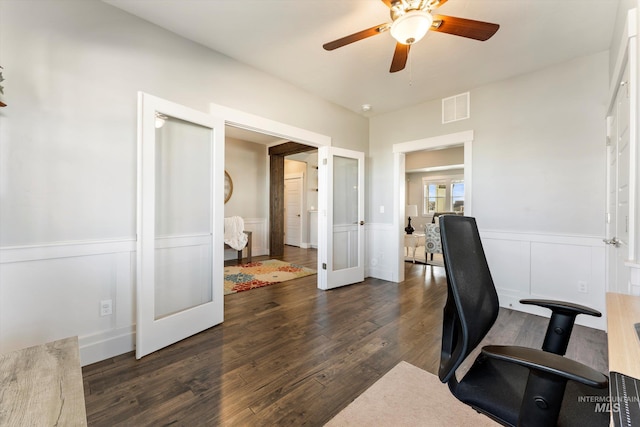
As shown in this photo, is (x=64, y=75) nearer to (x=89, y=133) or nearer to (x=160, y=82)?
(x=89, y=133)

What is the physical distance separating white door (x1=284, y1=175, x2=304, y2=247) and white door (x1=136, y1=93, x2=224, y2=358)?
5.05m

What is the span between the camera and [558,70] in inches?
112

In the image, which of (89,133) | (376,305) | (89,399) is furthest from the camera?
(376,305)

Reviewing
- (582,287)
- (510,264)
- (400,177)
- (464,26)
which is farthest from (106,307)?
(582,287)

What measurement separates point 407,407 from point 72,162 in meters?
2.80

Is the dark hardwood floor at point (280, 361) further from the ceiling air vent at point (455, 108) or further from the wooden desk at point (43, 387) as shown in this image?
the ceiling air vent at point (455, 108)

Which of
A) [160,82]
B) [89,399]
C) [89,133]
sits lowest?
[89,399]

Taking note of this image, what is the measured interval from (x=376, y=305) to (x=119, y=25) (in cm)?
365

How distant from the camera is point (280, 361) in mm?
2008

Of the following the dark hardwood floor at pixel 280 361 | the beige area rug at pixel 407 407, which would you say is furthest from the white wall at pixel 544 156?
the beige area rug at pixel 407 407

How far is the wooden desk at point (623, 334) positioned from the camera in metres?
0.69

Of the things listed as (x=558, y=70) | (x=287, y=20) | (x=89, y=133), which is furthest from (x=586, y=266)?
(x=89, y=133)

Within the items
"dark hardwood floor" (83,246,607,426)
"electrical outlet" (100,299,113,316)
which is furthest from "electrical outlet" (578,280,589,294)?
"electrical outlet" (100,299,113,316)

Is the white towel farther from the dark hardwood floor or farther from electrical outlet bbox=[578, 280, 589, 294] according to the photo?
electrical outlet bbox=[578, 280, 589, 294]
